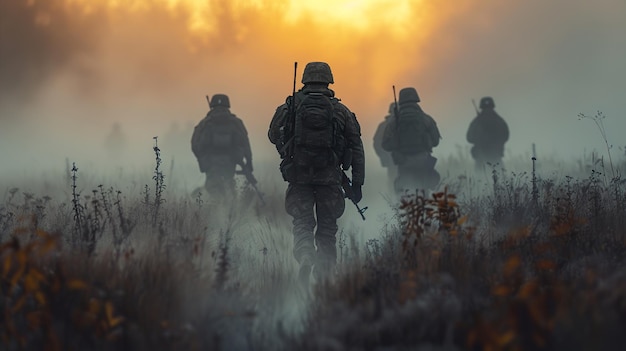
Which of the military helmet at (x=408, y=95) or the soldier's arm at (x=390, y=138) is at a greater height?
the military helmet at (x=408, y=95)

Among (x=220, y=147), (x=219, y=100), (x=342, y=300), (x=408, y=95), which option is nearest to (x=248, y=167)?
(x=220, y=147)

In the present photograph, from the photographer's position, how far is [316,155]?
23.4ft

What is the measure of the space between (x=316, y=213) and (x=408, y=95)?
5719mm

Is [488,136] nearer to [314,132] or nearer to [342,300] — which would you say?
[314,132]

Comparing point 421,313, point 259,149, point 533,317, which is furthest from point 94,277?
point 259,149

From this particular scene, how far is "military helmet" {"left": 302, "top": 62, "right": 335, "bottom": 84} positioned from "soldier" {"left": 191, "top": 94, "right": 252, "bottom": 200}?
5.55m

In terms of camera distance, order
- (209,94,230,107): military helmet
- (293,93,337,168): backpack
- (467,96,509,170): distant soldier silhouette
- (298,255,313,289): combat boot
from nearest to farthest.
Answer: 1. (298,255,313,289): combat boot
2. (293,93,337,168): backpack
3. (209,94,230,107): military helmet
4. (467,96,509,170): distant soldier silhouette

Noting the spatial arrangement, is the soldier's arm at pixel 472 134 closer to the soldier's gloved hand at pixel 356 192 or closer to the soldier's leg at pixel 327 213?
the soldier's gloved hand at pixel 356 192

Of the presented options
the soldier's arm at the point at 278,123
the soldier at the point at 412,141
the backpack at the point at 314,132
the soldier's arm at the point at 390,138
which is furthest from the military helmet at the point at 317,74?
the soldier's arm at the point at 390,138

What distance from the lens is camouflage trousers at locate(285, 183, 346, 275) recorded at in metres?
7.23

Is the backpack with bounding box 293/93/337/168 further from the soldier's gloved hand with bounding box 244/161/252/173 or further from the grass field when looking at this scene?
the soldier's gloved hand with bounding box 244/161/252/173

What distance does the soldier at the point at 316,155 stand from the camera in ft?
23.2

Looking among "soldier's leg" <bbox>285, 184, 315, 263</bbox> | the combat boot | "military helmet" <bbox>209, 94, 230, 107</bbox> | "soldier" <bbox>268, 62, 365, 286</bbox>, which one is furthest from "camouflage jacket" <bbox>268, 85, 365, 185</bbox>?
"military helmet" <bbox>209, 94, 230, 107</bbox>

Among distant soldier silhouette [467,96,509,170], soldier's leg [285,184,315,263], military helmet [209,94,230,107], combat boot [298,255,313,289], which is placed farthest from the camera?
distant soldier silhouette [467,96,509,170]
